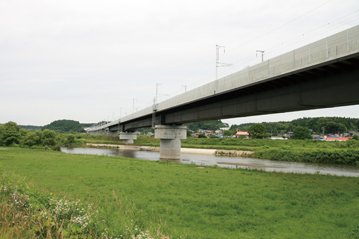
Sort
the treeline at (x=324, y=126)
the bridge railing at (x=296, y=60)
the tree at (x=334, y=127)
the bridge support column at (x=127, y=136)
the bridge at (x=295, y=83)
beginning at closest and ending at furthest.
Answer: the bridge railing at (x=296, y=60) → the bridge at (x=295, y=83) → the bridge support column at (x=127, y=136) → the tree at (x=334, y=127) → the treeline at (x=324, y=126)

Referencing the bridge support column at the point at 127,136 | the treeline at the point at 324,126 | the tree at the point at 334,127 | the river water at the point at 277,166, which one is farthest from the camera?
the treeline at the point at 324,126

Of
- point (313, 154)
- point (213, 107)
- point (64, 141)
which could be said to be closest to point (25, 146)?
point (64, 141)

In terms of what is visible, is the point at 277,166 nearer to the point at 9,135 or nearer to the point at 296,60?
the point at 296,60

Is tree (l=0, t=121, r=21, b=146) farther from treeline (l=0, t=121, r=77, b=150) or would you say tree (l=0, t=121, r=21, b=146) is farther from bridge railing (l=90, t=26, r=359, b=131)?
bridge railing (l=90, t=26, r=359, b=131)

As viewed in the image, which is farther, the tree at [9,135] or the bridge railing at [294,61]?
the tree at [9,135]

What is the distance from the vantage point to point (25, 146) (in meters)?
53.8

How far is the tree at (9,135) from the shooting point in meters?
55.1

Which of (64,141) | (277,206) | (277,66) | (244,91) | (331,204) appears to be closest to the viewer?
(277,206)

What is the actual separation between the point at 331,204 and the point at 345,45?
306 inches

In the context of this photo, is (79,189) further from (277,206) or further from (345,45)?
(345,45)

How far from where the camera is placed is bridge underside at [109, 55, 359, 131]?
19.5 meters

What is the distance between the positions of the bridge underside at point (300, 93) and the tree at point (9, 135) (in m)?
34.5

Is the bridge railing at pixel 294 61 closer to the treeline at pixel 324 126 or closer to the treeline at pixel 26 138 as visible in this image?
the treeline at pixel 26 138

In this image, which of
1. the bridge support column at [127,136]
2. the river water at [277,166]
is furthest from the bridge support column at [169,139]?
the bridge support column at [127,136]
